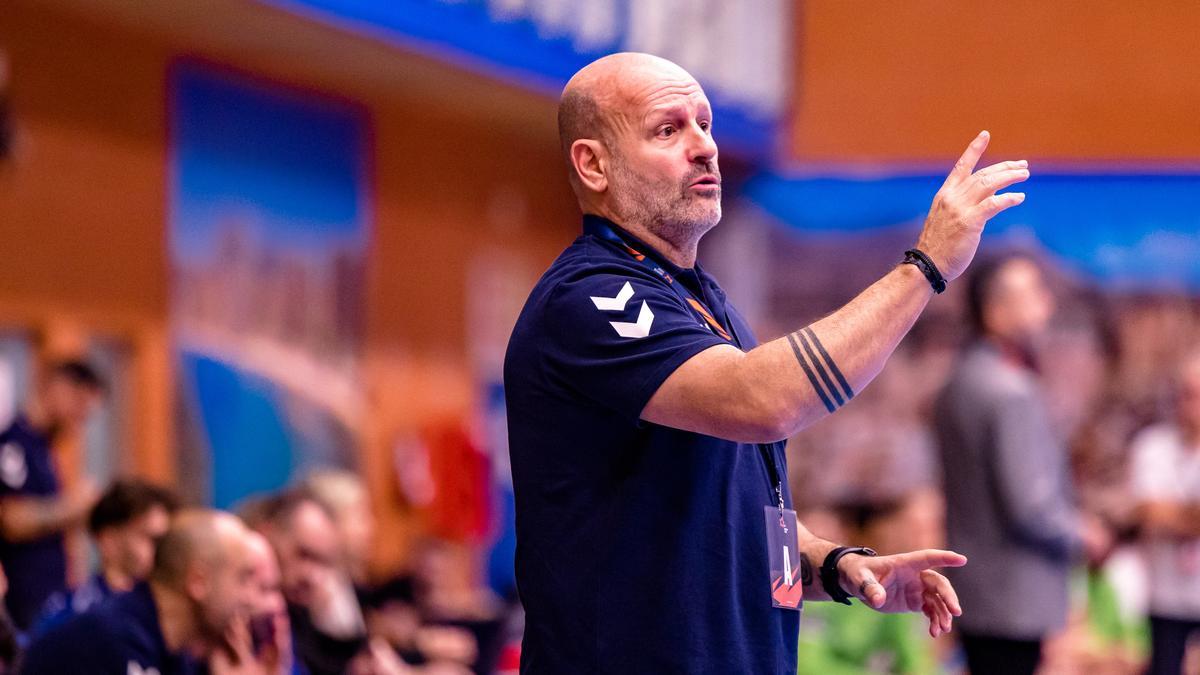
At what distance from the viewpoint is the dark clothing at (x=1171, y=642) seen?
534cm

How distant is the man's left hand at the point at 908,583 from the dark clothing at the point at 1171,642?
3.36 metres

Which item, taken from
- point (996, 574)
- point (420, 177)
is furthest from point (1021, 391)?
point (420, 177)

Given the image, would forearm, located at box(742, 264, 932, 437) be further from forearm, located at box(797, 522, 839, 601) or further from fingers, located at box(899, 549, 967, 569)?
forearm, located at box(797, 522, 839, 601)

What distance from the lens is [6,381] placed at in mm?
6699

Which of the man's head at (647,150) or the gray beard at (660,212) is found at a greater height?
the man's head at (647,150)

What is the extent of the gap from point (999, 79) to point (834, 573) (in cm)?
893

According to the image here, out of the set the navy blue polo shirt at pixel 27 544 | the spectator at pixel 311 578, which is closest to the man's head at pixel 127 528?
the spectator at pixel 311 578

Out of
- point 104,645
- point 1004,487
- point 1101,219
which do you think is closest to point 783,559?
point 104,645

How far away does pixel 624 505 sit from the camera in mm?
2051

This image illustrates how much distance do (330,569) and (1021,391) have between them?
7.11ft

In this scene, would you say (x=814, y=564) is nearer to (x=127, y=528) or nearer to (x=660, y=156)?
(x=660, y=156)

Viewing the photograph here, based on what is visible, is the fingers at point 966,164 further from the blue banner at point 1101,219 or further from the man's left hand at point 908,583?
the blue banner at point 1101,219

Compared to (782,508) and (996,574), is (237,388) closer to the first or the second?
(996,574)

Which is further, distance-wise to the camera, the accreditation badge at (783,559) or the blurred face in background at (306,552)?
the blurred face in background at (306,552)
